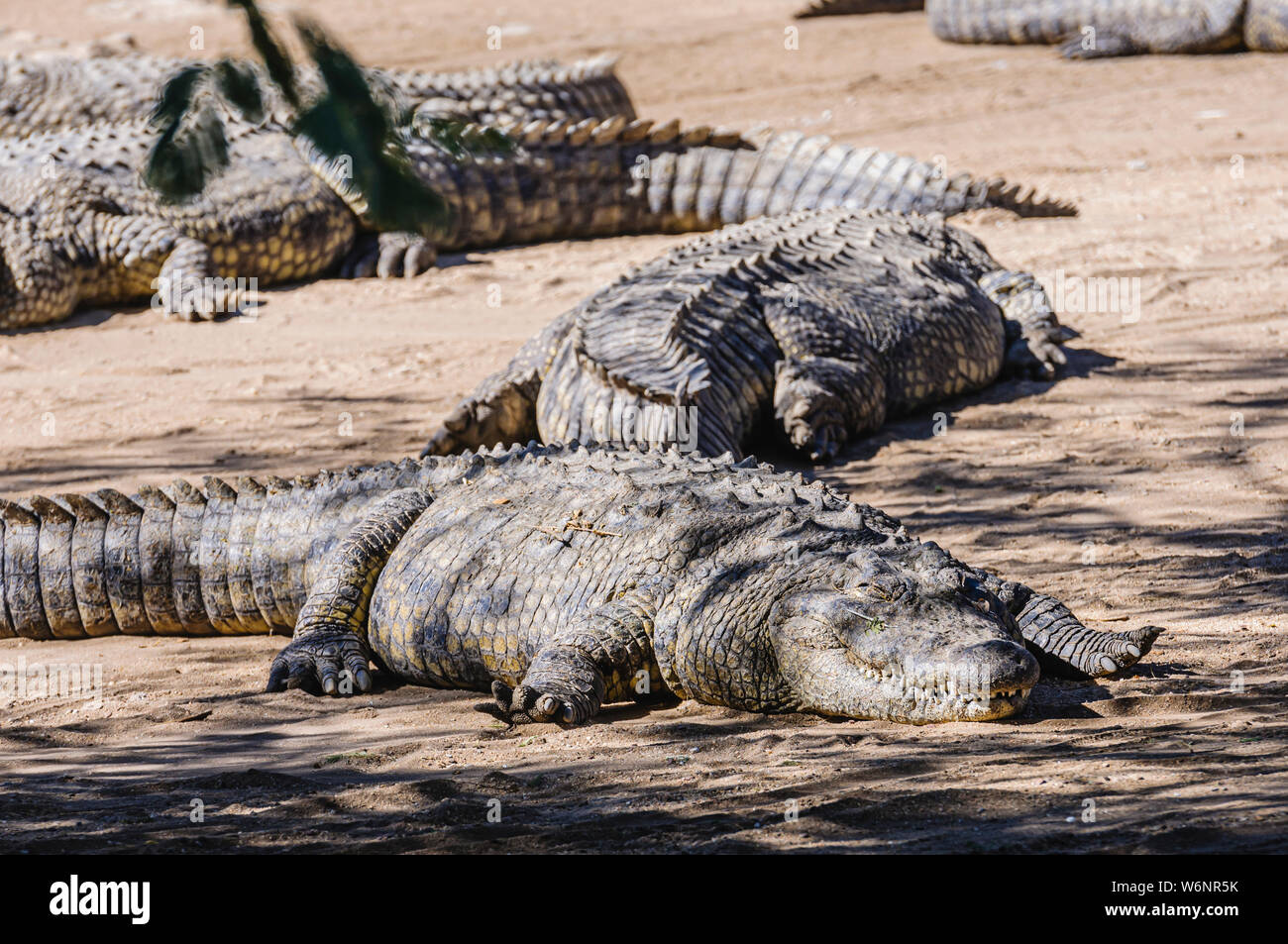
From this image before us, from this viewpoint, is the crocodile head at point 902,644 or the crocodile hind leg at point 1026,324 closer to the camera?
the crocodile head at point 902,644

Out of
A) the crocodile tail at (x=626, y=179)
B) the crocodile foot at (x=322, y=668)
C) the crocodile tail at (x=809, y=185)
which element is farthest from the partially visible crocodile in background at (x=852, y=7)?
the crocodile foot at (x=322, y=668)

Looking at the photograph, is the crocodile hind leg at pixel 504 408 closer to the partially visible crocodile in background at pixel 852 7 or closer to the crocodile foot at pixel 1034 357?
the crocodile foot at pixel 1034 357

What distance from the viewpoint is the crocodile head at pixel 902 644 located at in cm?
400

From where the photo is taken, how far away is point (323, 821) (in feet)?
11.8

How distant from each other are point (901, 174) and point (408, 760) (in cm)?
857

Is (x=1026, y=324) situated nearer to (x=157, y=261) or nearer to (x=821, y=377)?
(x=821, y=377)

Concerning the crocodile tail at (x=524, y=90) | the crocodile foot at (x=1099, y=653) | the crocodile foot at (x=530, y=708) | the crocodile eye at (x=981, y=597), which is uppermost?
the crocodile tail at (x=524, y=90)

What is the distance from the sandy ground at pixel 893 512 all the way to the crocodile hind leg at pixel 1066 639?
0.07 metres

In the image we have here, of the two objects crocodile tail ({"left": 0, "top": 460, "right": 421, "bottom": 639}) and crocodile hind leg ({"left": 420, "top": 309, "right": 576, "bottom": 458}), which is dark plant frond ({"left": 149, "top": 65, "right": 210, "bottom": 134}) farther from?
crocodile hind leg ({"left": 420, "top": 309, "right": 576, "bottom": 458})

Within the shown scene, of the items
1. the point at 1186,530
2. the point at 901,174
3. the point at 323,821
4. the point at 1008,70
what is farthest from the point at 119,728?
the point at 1008,70

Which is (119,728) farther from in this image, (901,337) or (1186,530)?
(901,337)

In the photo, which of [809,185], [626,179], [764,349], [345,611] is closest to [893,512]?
[764,349]

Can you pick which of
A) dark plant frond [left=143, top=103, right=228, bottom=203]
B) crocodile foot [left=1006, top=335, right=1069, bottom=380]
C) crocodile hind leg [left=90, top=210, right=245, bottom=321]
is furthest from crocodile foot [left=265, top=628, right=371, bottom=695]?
crocodile hind leg [left=90, top=210, right=245, bottom=321]

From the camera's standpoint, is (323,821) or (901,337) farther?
(901,337)
